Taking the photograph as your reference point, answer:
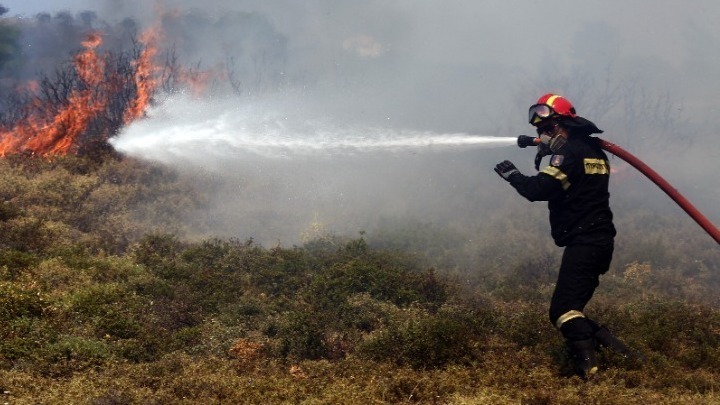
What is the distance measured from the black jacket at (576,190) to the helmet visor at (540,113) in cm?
39

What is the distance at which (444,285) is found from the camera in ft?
34.0

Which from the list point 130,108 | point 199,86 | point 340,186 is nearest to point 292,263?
point 340,186

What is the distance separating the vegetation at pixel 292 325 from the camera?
5.93 meters

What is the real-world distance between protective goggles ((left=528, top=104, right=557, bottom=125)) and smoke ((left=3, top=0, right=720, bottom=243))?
10221 millimetres

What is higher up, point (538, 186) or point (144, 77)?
point (538, 186)

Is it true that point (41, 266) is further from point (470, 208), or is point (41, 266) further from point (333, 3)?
point (333, 3)

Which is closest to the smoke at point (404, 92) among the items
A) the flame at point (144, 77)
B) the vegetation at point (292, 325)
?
the flame at point (144, 77)

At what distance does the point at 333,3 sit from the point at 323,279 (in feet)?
103

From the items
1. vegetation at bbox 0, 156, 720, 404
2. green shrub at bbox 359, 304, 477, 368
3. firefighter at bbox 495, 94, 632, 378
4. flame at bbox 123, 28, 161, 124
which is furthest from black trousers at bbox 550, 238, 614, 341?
flame at bbox 123, 28, 161, 124

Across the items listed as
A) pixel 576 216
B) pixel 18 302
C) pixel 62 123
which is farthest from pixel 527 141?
pixel 62 123

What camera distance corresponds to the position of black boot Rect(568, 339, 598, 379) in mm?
6371

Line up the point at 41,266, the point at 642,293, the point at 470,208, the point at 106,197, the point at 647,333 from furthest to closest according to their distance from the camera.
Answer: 1. the point at 470,208
2. the point at 106,197
3. the point at 642,293
4. the point at 41,266
5. the point at 647,333

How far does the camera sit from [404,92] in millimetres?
32688

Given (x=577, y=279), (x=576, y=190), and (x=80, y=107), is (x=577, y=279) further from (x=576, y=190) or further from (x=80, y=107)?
(x=80, y=107)
